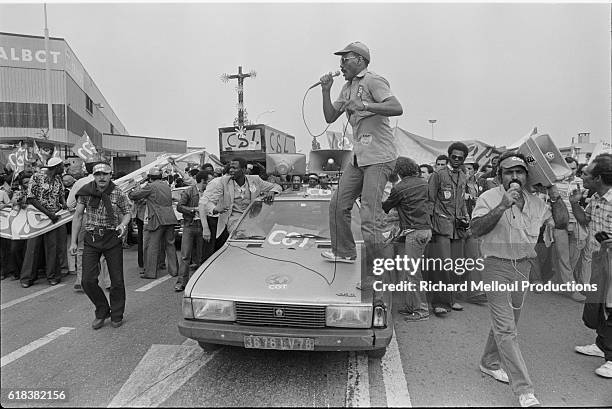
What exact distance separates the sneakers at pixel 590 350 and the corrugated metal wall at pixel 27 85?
41.9 metres

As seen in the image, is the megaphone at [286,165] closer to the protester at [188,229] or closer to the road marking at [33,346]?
the protester at [188,229]

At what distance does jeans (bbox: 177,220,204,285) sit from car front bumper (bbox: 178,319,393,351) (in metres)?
3.17

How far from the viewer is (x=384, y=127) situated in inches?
151

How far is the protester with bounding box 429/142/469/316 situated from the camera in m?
5.31

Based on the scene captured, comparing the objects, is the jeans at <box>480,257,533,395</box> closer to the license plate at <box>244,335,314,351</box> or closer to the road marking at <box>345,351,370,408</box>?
the road marking at <box>345,351,370,408</box>

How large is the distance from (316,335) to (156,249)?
4.81 m

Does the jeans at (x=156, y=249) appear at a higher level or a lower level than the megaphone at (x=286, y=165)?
lower

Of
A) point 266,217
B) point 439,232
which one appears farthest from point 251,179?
point 439,232

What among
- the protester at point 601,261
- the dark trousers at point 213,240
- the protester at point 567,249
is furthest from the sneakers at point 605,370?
the dark trousers at point 213,240

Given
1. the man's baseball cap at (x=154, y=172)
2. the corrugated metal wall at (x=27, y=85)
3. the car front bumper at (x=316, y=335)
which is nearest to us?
the car front bumper at (x=316, y=335)

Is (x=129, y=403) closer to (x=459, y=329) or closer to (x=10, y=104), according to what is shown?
(x=459, y=329)

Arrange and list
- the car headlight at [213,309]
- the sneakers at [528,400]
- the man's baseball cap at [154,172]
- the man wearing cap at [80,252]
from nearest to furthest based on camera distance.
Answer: the sneakers at [528,400], the car headlight at [213,309], the man wearing cap at [80,252], the man's baseball cap at [154,172]

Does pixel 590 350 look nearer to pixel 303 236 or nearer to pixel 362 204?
pixel 362 204

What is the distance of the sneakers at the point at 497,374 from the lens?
10.9 feet
